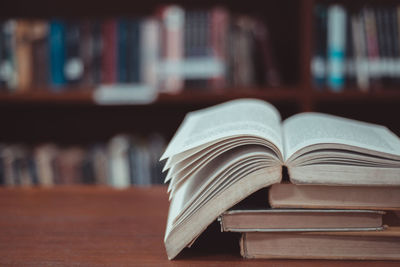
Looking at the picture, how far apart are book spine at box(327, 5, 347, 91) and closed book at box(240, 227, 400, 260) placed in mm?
1081

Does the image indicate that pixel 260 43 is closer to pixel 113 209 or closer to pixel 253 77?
pixel 253 77

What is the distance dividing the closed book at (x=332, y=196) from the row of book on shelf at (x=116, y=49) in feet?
3.45

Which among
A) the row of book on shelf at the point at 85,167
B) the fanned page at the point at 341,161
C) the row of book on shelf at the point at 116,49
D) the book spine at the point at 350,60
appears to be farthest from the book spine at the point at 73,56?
the fanned page at the point at 341,161

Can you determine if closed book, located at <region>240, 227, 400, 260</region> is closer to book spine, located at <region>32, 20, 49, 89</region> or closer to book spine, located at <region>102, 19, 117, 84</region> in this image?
book spine, located at <region>102, 19, 117, 84</region>

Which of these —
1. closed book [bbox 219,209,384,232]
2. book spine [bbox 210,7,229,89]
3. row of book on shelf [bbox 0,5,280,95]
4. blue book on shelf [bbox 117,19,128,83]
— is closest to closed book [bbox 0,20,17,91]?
row of book on shelf [bbox 0,5,280,95]

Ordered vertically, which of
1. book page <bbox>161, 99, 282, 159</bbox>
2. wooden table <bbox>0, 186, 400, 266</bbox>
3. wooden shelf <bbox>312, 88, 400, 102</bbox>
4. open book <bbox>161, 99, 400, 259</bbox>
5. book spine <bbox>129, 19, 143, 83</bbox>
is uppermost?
book spine <bbox>129, 19, 143, 83</bbox>

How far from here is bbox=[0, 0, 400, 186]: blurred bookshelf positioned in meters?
1.55

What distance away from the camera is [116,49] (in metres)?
1.60

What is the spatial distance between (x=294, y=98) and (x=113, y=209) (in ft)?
3.22

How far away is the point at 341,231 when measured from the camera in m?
0.52

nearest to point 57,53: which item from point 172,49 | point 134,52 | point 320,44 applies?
point 134,52

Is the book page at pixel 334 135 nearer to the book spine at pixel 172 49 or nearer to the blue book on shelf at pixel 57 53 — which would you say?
the book spine at pixel 172 49

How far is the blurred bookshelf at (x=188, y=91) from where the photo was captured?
5.10 feet

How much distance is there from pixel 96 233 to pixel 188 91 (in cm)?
95
